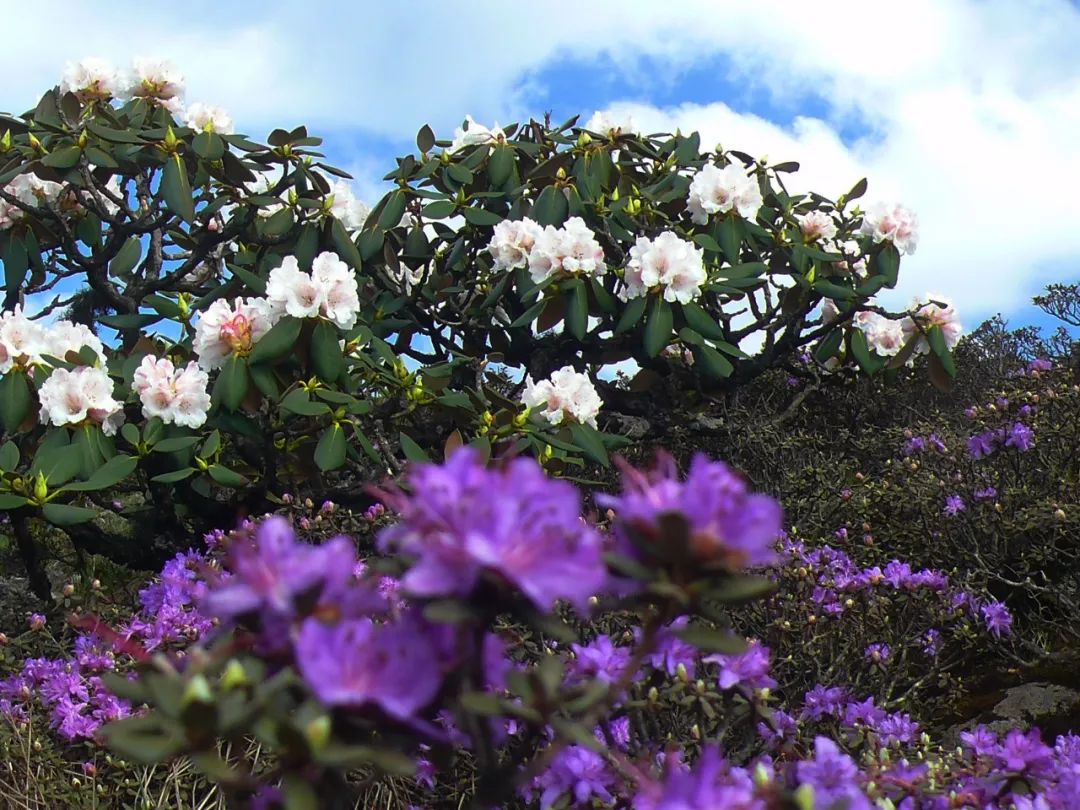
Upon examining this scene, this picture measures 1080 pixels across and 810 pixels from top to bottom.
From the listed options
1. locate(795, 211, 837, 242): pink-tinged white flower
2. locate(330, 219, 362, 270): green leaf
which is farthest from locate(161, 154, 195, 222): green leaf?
locate(795, 211, 837, 242): pink-tinged white flower

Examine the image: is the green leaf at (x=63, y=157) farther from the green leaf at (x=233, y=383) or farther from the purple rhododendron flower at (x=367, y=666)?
the purple rhododendron flower at (x=367, y=666)

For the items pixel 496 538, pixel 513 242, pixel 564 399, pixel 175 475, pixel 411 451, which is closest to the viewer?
pixel 496 538

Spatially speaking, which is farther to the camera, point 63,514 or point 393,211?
point 393,211

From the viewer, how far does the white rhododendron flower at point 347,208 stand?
183 inches

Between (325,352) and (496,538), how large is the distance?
8.69 ft

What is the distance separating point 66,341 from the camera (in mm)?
3445

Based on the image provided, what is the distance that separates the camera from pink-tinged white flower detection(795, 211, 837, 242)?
16.4 feet

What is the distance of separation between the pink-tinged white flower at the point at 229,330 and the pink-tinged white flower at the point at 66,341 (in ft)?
1.23

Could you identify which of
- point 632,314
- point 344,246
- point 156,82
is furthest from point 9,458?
point 632,314

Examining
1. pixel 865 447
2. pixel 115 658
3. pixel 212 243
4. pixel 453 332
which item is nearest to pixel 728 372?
pixel 865 447

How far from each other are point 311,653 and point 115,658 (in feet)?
7.29

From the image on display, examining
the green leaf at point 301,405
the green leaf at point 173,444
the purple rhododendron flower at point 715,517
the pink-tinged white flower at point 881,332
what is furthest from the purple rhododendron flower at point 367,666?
the pink-tinged white flower at point 881,332

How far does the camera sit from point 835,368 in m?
5.48

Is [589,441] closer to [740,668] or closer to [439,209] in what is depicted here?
[439,209]
